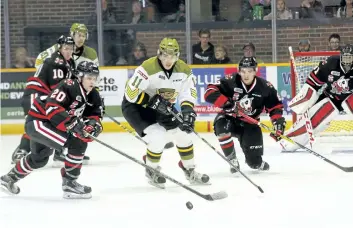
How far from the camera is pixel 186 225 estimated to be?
370cm

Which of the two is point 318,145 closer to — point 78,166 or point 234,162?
point 234,162

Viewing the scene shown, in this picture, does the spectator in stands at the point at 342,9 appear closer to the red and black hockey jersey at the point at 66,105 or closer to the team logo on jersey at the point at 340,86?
the team logo on jersey at the point at 340,86

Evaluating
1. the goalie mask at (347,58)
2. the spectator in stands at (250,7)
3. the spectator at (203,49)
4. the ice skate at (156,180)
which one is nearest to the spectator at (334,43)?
the spectator in stands at (250,7)

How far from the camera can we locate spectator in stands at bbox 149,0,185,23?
881cm

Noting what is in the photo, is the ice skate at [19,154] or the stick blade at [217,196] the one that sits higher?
the stick blade at [217,196]

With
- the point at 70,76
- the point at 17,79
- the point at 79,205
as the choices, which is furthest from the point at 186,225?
the point at 17,79

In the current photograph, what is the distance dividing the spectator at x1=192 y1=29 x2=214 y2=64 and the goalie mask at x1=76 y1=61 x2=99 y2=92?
13.5ft

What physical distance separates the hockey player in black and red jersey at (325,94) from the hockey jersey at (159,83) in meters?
1.65

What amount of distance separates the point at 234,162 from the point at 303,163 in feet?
2.54

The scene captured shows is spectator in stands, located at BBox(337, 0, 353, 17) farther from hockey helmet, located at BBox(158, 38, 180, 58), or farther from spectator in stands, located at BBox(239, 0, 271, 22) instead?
hockey helmet, located at BBox(158, 38, 180, 58)

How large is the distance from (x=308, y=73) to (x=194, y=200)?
11.2 feet

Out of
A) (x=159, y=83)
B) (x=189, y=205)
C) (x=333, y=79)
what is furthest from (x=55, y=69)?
(x=333, y=79)

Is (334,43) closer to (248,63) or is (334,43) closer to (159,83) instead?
(248,63)

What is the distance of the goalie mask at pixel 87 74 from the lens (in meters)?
4.45
